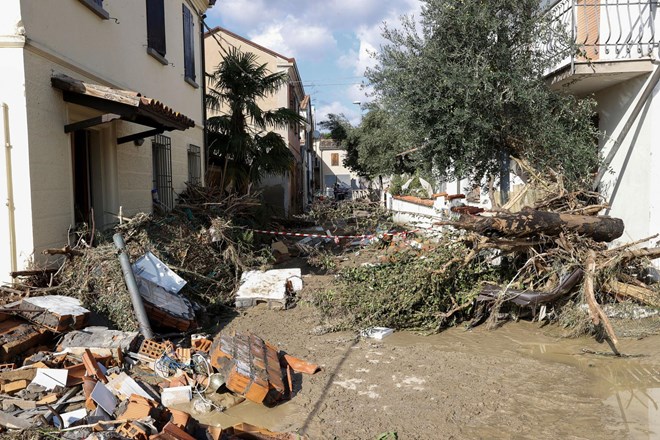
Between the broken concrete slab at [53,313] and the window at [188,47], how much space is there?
740 cm

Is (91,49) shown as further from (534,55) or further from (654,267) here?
(654,267)

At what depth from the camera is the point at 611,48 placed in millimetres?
7793

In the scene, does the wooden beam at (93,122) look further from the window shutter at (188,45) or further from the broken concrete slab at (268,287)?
the window shutter at (188,45)

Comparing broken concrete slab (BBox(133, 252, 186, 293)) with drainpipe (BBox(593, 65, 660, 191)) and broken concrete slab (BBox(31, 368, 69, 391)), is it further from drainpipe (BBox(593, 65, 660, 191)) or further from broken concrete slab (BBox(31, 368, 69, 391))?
drainpipe (BBox(593, 65, 660, 191))

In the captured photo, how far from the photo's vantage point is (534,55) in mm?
7594

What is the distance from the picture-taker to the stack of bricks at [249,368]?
441 cm

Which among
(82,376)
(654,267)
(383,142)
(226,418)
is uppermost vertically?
(383,142)

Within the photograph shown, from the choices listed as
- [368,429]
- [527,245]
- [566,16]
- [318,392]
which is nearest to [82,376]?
[318,392]

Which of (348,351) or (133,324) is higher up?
(133,324)

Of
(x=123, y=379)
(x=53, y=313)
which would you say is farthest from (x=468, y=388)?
(x=53, y=313)

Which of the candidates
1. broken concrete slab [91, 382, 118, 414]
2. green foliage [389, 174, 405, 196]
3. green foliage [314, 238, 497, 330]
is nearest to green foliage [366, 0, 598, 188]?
green foliage [314, 238, 497, 330]

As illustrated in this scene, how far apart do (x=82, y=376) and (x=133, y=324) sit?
1071 millimetres

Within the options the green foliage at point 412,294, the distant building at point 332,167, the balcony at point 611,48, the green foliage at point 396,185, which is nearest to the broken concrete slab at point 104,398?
the green foliage at point 412,294

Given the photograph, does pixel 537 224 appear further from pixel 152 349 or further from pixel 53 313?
pixel 53 313
